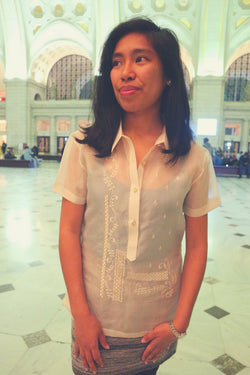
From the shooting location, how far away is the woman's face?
94cm

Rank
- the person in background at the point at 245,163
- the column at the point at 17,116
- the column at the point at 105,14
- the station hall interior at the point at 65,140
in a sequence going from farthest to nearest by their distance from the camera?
the column at the point at 17,116 < the column at the point at 105,14 < the person in background at the point at 245,163 < the station hall interior at the point at 65,140

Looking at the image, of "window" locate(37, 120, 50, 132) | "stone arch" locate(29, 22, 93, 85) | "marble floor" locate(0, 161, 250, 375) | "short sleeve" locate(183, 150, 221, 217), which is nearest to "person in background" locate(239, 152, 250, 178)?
"marble floor" locate(0, 161, 250, 375)

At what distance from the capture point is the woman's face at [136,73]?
944mm

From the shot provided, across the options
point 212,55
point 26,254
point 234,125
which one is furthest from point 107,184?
point 234,125

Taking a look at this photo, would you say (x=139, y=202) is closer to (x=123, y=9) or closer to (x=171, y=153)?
(x=171, y=153)

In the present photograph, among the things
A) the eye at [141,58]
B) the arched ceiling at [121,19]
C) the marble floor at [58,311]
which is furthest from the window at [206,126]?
the eye at [141,58]

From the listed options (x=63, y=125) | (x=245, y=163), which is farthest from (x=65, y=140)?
(x=245, y=163)

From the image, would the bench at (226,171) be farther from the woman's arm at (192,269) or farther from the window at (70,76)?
the window at (70,76)

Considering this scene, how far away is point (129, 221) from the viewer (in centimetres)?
95

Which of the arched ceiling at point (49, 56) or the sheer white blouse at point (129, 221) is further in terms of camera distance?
the arched ceiling at point (49, 56)

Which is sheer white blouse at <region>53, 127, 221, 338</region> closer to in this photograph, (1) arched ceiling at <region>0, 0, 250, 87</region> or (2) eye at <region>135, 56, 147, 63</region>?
(2) eye at <region>135, 56, 147, 63</region>

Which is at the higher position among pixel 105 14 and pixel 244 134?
pixel 105 14

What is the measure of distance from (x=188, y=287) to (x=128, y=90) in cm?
67

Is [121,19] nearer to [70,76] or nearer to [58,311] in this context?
[70,76]
